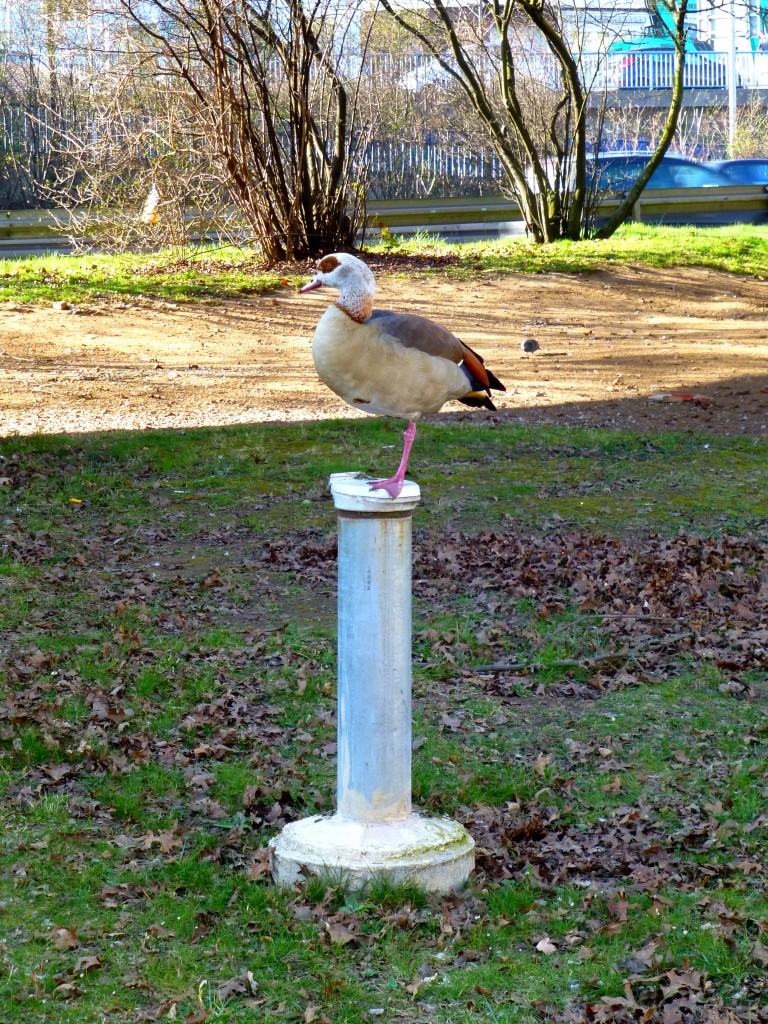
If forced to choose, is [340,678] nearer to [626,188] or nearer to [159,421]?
[159,421]

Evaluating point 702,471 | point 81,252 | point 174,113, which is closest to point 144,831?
point 702,471

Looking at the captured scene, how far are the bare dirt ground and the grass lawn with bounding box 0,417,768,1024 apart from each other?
1699 millimetres

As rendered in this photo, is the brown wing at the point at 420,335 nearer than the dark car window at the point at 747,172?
Yes

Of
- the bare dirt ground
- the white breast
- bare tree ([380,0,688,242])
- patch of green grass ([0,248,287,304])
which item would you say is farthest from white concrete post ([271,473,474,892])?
bare tree ([380,0,688,242])

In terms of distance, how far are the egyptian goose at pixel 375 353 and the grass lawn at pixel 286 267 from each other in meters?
10.4

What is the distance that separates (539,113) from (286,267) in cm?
642

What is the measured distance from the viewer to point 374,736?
4121mm

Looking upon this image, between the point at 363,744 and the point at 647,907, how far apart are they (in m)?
1.05

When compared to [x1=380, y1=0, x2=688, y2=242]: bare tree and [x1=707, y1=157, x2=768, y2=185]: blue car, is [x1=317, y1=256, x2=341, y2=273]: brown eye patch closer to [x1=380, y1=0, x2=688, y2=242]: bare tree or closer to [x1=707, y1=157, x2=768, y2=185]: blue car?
[x1=380, y1=0, x2=688, y2=242]: bare tree

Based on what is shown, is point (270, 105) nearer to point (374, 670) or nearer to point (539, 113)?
point (539, 113)

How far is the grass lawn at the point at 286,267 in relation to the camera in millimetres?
14414

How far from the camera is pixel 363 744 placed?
4.12 meters

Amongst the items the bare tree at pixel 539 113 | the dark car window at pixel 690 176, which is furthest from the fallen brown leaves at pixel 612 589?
the dark car window at pixel 690 176

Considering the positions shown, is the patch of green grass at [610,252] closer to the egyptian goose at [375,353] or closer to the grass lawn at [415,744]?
the grass lawn at [415,744]
